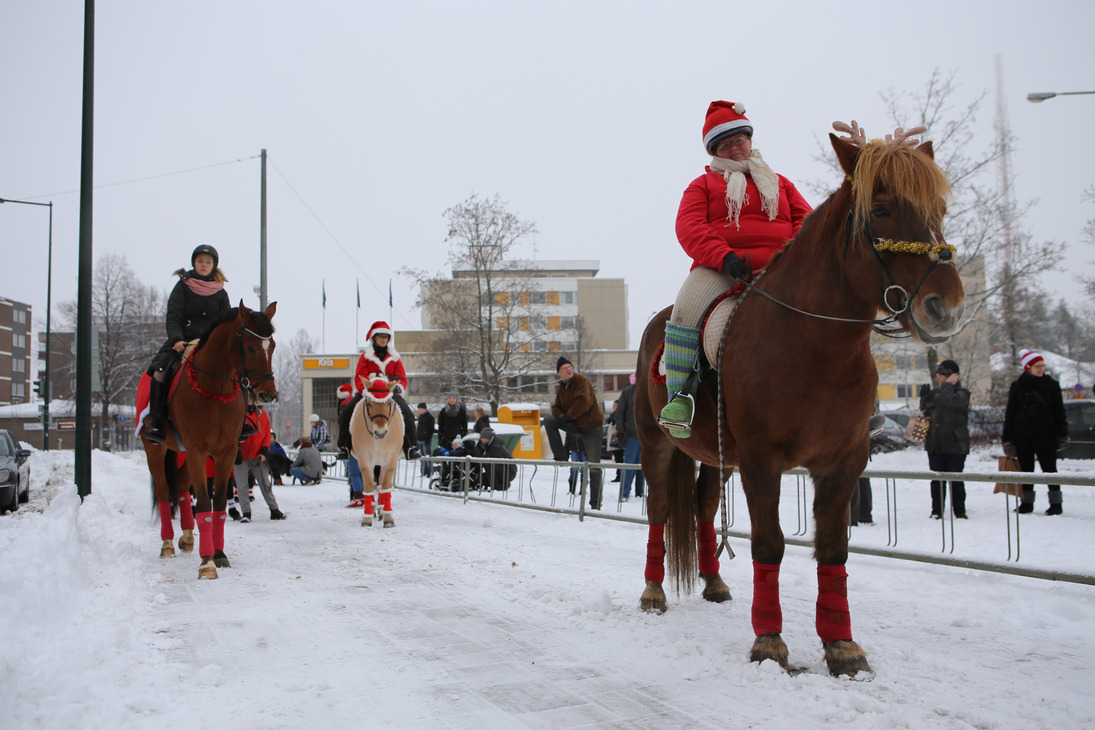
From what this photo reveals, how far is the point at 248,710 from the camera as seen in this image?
3498 mm

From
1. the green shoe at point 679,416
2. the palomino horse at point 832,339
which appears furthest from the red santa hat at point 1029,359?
the green shoe at point 679,416

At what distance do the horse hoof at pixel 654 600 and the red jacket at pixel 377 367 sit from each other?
684cm

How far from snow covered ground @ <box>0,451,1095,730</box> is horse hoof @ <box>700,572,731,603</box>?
0.09 meters

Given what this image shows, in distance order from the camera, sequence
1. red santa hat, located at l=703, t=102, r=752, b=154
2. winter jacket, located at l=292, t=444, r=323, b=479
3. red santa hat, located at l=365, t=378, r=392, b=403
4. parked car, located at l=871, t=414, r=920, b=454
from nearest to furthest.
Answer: red santa hat, located at l=703, t=102, r=752, b=154
red santa hat, located at l=365, t=378, r=392, b=403
winter jacket, located at l=292, t=444, r=323, b=479
parked car, located at l=871, t=414, r=920, b=454

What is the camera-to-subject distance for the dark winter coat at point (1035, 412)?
432 inches

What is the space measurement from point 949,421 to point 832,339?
8.50 meters

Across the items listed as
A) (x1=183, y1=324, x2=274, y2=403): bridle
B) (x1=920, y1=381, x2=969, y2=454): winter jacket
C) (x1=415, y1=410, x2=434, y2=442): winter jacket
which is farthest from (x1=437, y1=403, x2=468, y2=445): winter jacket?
(x1=920, y1=381, x2=969, y2=454): winter jacket

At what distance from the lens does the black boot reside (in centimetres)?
841

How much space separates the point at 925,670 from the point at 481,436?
42.5 ft

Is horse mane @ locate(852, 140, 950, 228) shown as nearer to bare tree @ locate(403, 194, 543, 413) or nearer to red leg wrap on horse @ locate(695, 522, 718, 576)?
red leg wrap on horse @ locate(695, 522, 718, 576)

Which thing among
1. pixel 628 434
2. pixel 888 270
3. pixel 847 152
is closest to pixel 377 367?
pixel 628 434

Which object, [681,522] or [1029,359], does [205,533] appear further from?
[1029,359]

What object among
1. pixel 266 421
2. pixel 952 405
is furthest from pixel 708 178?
pixel 266 421

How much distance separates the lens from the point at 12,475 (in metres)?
14.0
